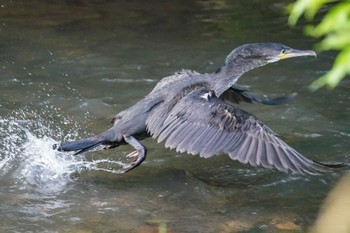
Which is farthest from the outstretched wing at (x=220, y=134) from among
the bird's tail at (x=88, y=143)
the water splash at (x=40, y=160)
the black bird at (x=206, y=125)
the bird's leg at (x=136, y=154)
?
the water splash at (x=40, y=160)

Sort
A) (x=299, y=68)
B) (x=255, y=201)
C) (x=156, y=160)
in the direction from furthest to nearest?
(x=299, y=68)
(x=156, y=160)
(x=255, y=201)

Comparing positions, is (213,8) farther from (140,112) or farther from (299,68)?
(140,112)

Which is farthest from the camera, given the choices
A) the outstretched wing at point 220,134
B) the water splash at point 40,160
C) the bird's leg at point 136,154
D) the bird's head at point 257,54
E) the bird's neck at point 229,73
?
the bird's head at point 257,54

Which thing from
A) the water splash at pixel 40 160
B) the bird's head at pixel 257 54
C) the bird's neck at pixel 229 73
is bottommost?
the water splash at pixel 40 160

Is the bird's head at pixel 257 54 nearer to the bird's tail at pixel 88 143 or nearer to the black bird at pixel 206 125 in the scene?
the black bird at pixel 206 125

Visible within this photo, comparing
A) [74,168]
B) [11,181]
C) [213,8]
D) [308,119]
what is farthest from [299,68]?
[11,181]

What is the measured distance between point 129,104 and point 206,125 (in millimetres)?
2626

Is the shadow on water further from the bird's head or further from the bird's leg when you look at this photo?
the bird's head

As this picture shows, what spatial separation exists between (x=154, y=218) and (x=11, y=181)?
1.60 meters

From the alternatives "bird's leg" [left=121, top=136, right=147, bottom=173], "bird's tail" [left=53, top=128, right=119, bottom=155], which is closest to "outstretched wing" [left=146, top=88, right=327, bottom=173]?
"bird's leg" [left=121, top=136, right=147, bottom=173]

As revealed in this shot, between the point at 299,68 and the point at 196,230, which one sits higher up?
the point at 299,68

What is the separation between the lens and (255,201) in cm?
606

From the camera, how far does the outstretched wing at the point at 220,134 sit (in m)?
5.63

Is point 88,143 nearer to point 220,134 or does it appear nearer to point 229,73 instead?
point 220,134
